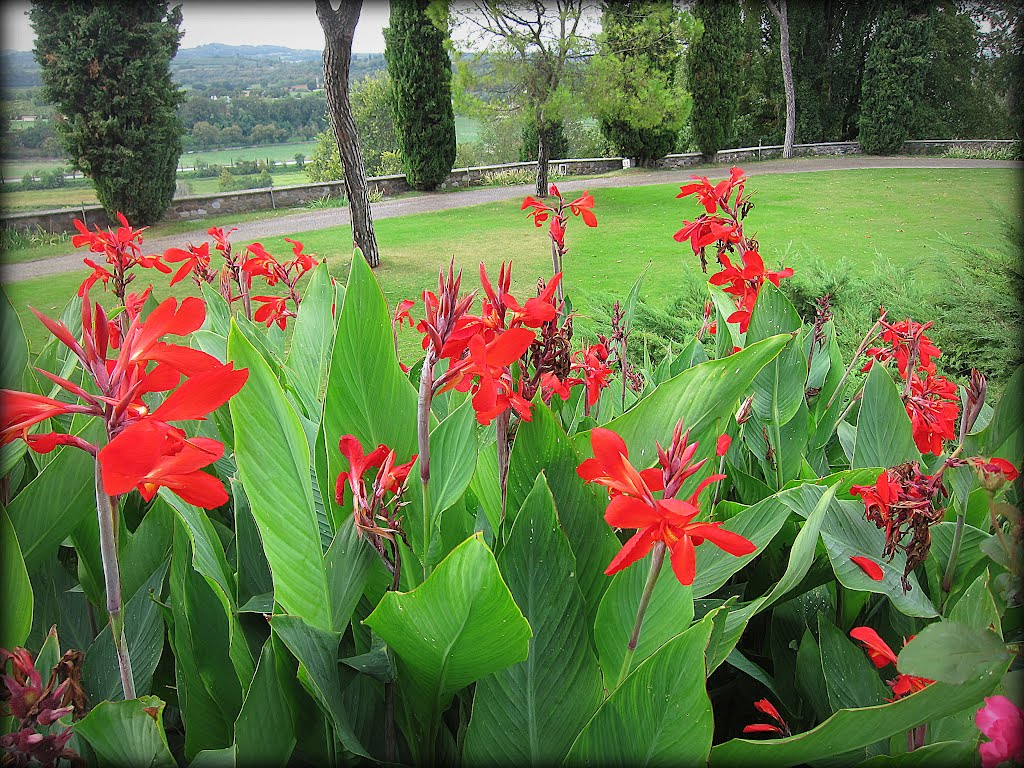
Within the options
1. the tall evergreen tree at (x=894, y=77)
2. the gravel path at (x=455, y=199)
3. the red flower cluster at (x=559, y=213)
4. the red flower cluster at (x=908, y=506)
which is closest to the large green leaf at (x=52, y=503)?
the red flower cluster at (x=559, y=213)

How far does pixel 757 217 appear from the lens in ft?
25.4

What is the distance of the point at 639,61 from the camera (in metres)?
9.03

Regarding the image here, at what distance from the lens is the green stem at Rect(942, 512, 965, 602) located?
1.98 ft

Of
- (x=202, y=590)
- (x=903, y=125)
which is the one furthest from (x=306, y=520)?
(x=903, y=125)

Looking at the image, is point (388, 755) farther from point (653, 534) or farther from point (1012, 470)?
point (1012, 470)

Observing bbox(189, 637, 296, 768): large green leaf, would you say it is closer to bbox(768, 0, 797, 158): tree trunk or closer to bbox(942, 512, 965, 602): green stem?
bbox(942, 512, 965, 602): green stem

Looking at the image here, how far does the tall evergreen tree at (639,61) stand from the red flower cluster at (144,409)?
9.44m

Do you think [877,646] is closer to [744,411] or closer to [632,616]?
[632,616]

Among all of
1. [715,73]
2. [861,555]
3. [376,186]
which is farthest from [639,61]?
[861,555]

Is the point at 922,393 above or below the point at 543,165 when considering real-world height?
below

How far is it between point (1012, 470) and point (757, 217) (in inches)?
310

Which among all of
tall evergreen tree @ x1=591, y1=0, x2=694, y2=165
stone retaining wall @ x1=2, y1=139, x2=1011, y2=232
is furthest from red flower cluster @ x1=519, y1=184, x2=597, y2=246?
tall evergreen tree @ x1=591, y1=0, x2=694, y2=165

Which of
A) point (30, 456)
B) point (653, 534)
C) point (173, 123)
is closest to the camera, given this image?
point (653, 534)

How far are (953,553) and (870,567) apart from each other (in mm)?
115
